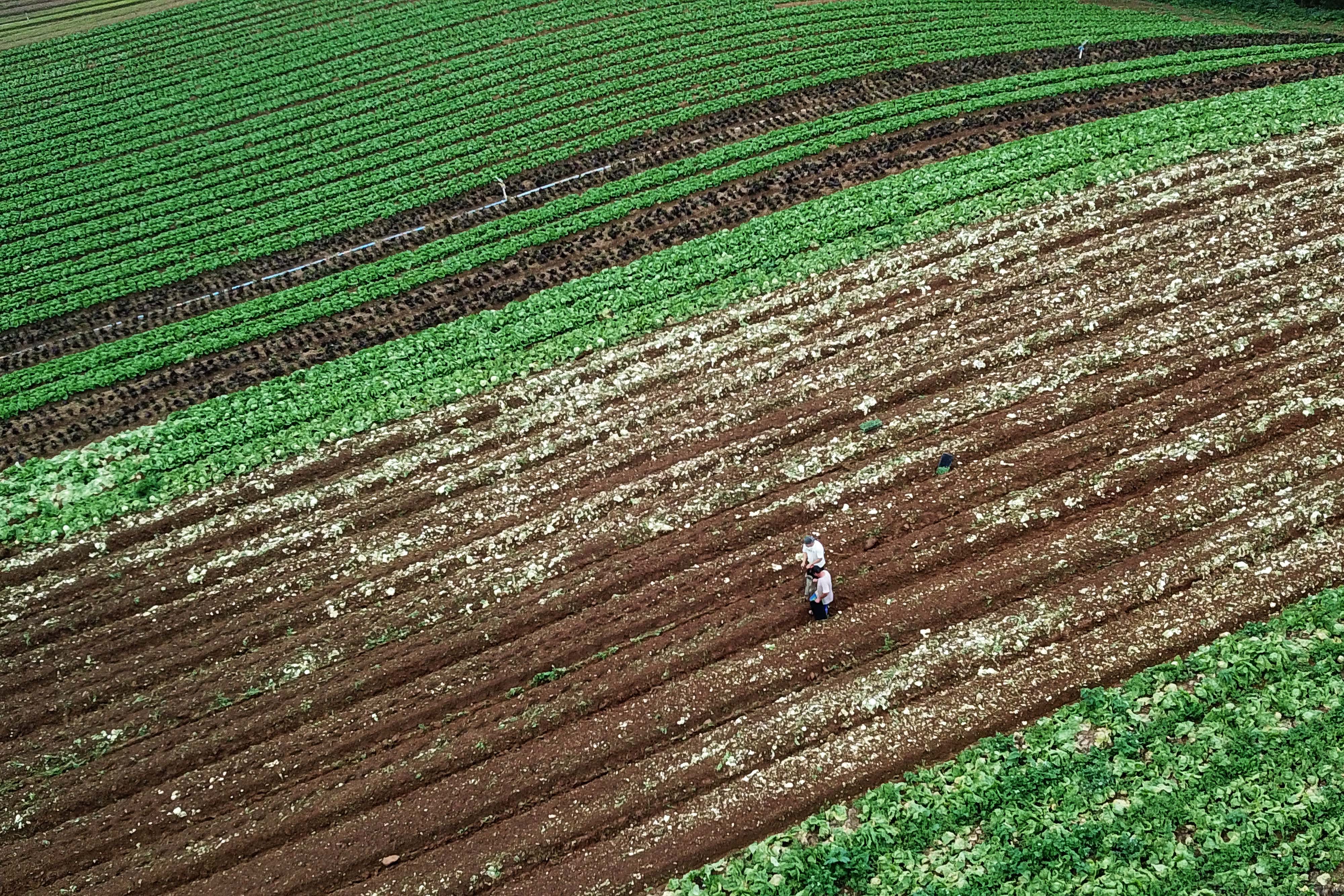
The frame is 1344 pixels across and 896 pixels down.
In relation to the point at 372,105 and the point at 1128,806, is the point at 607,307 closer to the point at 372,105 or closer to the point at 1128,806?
the point at 1128,806

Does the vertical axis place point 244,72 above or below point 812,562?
above

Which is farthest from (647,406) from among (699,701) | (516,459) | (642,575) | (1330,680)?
(1330,680)

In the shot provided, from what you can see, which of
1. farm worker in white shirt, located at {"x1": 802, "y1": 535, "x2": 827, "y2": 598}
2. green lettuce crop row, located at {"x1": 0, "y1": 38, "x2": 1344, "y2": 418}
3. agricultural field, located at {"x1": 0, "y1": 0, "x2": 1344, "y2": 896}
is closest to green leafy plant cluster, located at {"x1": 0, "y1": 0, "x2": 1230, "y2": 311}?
agricultural field, located at {"x1": 0, "y1": 0, "x2": 1344, "y2": 896}

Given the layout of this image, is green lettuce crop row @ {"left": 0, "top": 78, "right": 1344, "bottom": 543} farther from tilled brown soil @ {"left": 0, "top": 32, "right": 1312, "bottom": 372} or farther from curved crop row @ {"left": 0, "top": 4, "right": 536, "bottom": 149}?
curved crop row @ {"left": 0, "top": 4, "right": 536, "bottom": 149}

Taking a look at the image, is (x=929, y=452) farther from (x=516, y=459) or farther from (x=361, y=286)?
(x=361, y=286)

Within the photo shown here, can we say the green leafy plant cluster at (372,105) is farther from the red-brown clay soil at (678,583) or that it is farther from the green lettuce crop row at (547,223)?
the red-brown clay soil at (678,583)

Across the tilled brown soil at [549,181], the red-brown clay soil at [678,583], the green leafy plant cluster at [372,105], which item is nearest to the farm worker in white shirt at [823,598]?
the red-brown clay soil at [678,583]

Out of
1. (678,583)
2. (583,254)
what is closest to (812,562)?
(678,583)
